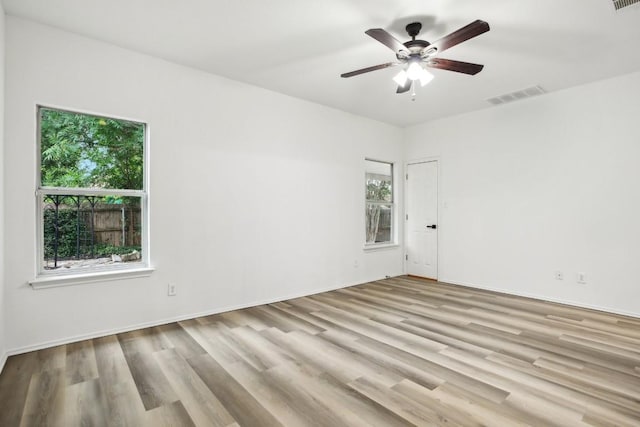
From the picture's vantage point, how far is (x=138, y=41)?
3.14 m

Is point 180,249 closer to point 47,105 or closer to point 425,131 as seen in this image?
Answer: point 47,105

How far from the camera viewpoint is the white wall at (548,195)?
3910 millimetres

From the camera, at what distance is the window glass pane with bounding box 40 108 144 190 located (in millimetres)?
2951

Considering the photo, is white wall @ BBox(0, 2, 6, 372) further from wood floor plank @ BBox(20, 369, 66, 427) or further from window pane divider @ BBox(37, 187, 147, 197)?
wood floor plank @ BBox(20, 369, 66, 427)

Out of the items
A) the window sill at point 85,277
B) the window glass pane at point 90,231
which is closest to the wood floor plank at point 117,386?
the window sill at point 85,277

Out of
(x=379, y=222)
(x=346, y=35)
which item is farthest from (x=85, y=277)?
(x=379, y=222)

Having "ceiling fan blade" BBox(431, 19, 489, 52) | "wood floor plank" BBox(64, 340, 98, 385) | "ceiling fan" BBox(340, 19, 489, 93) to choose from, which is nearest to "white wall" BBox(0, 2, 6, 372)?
"wood floor plank" BBox(64, 340, 98, 385)

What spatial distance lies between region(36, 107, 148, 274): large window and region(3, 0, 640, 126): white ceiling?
2.83 ft

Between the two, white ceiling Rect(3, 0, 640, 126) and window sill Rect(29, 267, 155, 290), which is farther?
window sill Rect(29, 267, 155, 290)

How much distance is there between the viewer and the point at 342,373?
8.02ft

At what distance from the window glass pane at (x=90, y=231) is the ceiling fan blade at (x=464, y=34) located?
3.21m

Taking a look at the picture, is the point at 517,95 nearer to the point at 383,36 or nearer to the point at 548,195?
the point at 548,195

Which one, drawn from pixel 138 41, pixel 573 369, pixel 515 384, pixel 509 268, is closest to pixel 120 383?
pixel 515 384

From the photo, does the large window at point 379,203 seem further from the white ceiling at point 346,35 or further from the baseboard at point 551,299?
the white ceiling at point 346,35
